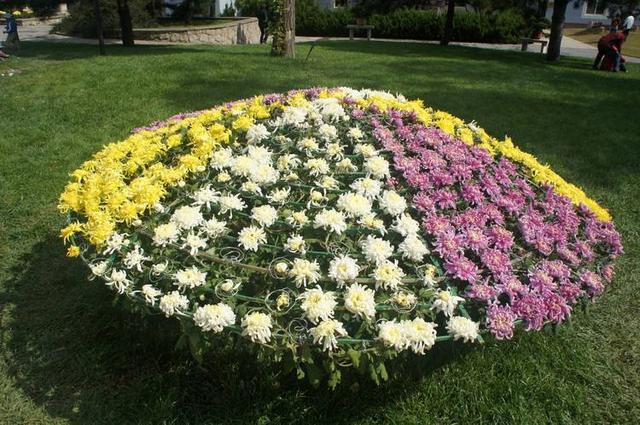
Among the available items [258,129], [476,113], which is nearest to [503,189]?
[258,129]

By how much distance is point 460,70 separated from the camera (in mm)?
12422

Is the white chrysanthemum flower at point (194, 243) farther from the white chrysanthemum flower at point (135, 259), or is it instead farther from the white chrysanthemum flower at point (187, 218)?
the white chrysanthemum flower at point (135, 259)

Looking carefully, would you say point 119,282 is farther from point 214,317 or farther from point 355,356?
point 355,356

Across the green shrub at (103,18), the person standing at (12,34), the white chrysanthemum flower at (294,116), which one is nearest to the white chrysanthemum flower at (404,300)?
the white chrysanthemum flower at (294,116)

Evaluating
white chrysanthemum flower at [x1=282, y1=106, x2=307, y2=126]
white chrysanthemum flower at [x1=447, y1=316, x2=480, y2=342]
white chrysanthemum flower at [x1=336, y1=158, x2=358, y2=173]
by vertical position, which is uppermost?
white chrysanthemum flower at [x1=282, y1=106, x2=307, y2=126]

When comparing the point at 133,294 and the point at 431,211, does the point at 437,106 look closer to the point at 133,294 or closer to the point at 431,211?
the point at 431,211

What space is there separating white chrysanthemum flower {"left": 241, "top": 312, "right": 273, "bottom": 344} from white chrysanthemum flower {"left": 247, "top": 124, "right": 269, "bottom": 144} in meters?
1.50

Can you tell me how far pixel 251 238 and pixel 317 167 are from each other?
0.71 m

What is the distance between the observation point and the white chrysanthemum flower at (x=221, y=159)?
122 inches

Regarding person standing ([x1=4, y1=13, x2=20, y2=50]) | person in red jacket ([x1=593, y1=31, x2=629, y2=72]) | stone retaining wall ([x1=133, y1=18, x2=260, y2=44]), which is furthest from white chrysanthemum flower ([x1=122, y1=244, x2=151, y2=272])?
stone retaining wall ([x1=133, y1=18, x2=260, y2=44])

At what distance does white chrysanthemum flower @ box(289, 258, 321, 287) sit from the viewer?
7.66 feet

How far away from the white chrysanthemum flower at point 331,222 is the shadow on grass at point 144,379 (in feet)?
2.84

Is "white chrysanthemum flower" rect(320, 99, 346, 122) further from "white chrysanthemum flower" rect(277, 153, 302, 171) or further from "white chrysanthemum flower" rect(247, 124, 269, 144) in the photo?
"white chrysanthemum flower" rect(277, 153, 302, 171)

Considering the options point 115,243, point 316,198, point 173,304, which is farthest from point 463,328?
point 115,243
